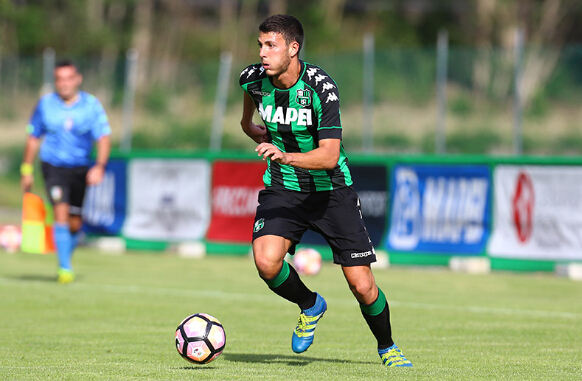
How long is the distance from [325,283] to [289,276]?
593 cm

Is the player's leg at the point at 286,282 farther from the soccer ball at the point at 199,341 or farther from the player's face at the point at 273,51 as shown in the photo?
the player's face at the point at 273,51

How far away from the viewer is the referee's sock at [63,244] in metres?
12.0

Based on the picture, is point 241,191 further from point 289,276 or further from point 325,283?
point 289,276

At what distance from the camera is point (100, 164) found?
11.8 m

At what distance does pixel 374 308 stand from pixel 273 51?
1780 mm

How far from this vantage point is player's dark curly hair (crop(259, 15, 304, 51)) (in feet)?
21.2

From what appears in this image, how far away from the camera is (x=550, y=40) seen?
3800cm

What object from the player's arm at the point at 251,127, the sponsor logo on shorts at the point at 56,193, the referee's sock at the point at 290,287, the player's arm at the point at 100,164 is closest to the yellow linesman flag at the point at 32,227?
the sponsor logo on shorts at the point at 56,193

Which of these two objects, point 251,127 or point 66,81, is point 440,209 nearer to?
point 66,81

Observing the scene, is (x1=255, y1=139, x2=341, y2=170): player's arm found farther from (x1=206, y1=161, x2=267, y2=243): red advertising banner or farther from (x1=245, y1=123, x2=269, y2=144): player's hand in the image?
(x1=206, y1=161, x2=267, y2=243): red advertising banner

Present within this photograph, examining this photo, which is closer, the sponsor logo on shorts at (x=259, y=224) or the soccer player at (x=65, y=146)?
the sponsor logo on shorts at (x=259, y=224)

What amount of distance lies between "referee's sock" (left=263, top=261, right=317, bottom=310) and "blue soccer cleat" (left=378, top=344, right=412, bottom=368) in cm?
57

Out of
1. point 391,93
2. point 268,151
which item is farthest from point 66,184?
point 391,93

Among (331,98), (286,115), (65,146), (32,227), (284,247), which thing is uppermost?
(331,98)
